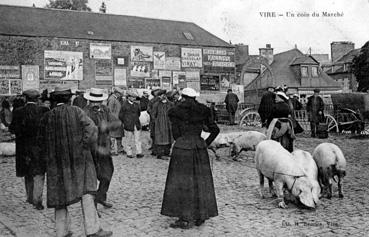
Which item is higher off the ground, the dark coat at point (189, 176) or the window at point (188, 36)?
the window at point (188, 36)

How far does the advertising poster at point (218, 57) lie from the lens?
33594mm

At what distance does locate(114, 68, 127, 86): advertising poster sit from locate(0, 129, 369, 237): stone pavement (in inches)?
818

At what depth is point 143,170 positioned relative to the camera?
393 inches

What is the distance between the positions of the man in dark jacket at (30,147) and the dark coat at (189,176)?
86.9 inches

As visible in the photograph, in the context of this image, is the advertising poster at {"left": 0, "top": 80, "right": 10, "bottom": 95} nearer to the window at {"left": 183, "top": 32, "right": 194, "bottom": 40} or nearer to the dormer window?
the window at {"left": 183, "top": 32, "right": 194, "bottom": 40}

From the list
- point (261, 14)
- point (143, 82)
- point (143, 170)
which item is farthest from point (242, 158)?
point (143, 82)

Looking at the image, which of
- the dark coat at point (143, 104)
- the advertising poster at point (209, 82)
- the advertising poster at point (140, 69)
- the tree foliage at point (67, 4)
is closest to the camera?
the dark coat at point (143, 104)

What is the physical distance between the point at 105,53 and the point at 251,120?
14.4 metres

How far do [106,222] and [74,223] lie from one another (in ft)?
1.38

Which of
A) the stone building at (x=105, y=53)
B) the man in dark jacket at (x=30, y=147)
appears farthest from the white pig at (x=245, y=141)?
the stone building at (x=105, y=53)

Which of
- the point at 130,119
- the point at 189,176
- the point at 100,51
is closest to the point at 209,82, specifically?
the point at 100,51

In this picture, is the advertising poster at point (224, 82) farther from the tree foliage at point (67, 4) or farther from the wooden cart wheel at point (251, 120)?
the wooden cart wheel at point (251, 120)

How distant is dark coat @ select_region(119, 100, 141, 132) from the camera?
37.6ft

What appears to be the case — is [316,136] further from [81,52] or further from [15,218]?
[81,52]
